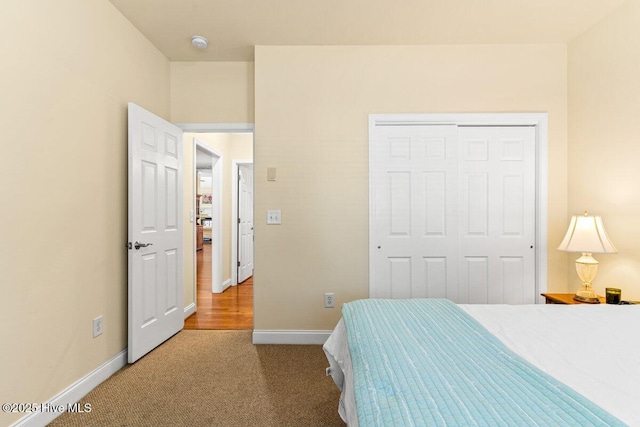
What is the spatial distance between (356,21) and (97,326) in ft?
9.42

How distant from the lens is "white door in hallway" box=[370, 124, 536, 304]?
2.73 m

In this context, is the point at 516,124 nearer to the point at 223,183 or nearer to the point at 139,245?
the point at 139,245

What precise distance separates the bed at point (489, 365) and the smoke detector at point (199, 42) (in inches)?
97.3

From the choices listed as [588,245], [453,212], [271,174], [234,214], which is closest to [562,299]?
[588,245]

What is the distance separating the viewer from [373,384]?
87cm

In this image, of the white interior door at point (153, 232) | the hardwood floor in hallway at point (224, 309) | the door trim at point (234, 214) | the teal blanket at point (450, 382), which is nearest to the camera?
the teal blanket at point (450, 382)

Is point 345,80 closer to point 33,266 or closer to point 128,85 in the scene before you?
point 128,85

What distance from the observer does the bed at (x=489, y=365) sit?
0.73 m

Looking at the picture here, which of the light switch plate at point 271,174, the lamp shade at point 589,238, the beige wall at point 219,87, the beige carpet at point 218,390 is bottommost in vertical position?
the beige carpet at point 218,390

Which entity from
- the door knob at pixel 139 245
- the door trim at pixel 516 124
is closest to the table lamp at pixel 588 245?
the door trim at pixel 516 124

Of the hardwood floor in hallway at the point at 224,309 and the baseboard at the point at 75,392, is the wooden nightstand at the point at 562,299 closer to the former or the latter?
the hardwood floor in hallway at the point at 224,309

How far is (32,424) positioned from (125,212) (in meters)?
1.33

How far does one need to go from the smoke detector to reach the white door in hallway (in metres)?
1.65

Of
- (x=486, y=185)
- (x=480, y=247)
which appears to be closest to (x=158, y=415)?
(x=480, y=247)
